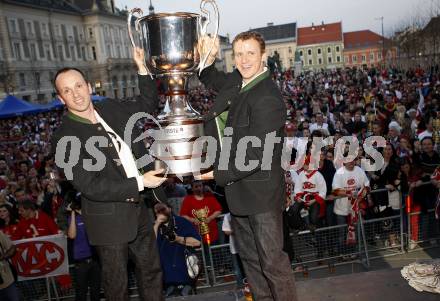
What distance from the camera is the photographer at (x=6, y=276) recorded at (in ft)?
17.4

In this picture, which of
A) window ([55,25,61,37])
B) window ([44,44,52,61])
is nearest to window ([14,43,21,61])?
window ([44,44,52,61])

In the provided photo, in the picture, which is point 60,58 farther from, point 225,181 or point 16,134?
point 225,181

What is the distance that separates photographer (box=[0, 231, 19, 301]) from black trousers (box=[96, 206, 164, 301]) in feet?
9.10

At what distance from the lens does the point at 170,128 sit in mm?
3340

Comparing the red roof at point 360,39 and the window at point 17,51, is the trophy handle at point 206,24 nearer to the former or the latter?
Result: the window at point 17,51

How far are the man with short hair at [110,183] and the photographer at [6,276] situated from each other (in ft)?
9.17

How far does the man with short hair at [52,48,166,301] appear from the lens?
121 inches

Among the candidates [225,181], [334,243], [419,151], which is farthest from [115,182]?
[419,151]

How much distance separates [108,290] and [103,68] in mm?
76134

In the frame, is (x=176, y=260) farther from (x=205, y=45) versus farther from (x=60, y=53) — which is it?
(x=60, y=53)

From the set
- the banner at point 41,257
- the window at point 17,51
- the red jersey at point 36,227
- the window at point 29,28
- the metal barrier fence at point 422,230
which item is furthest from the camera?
the window at point 29,28

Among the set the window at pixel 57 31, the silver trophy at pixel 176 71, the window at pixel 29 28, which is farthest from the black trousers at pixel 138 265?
the window at pixel 57 31

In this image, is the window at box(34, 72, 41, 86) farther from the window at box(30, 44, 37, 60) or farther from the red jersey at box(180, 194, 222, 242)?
the red jersey at box(180, 194, 222, 242)

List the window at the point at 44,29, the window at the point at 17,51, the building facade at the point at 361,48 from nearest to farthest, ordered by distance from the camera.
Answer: the window at the point at 17,51 < the window at the point at 44,29 < the building facade at the point at 361,48
